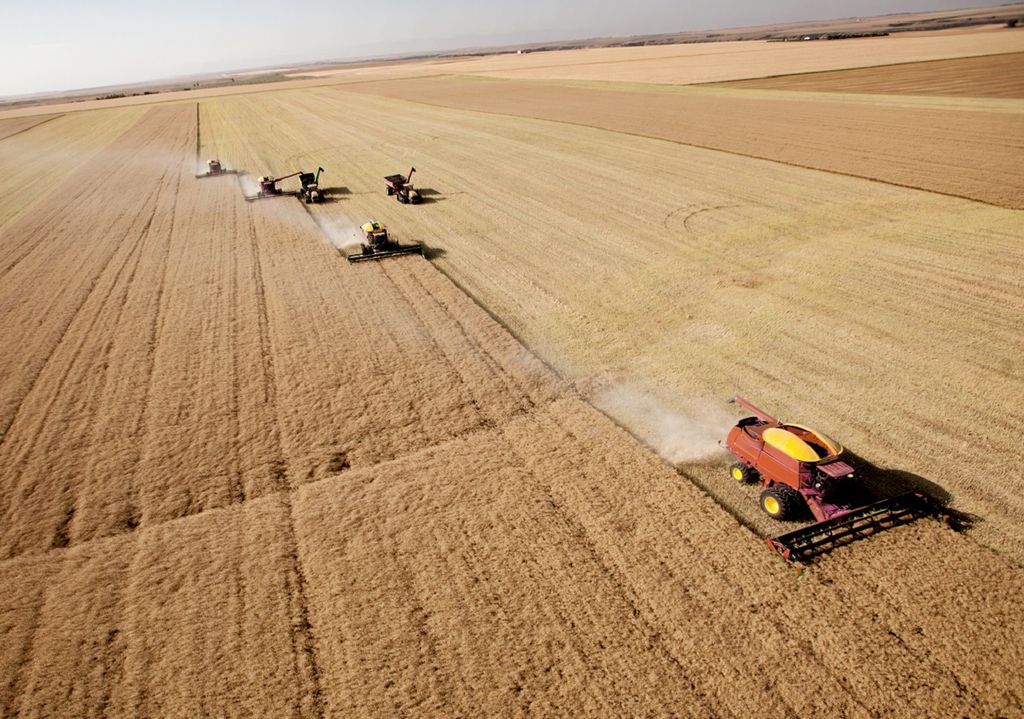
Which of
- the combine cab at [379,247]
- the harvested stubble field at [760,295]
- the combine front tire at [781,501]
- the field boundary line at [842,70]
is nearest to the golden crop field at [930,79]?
the field boundary line at [842,70]

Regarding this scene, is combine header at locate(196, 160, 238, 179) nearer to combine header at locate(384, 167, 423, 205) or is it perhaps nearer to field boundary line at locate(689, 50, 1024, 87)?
combine header at locate(384, 167, 423, 205)

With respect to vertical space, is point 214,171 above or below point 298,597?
above

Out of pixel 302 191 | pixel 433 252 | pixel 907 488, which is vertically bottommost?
pixel 907 488

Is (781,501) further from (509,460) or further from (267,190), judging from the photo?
(267,190)

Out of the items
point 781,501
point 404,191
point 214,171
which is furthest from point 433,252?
point 214,171

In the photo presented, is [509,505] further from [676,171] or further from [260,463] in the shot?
[676,171]

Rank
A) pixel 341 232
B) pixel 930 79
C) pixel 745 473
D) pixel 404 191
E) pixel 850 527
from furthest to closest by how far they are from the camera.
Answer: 1. pixel 930 79
2. pixel 404 191
3. pixel 341 232
4. pixel 745 473
5. pixel 850 527

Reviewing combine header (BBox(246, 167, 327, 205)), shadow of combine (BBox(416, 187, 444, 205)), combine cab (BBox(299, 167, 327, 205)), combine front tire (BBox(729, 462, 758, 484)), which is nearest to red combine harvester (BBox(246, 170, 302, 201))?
combine header (BBox(246, 167, 327, 205))
